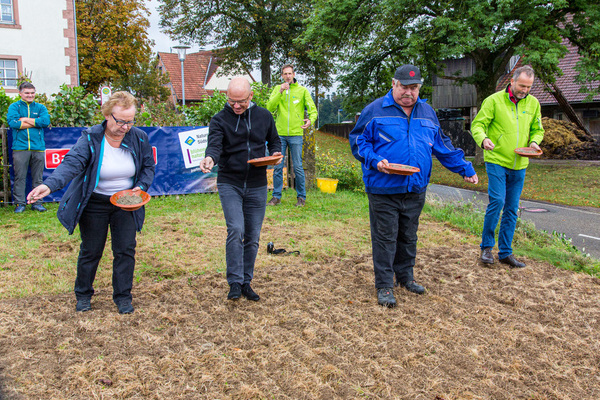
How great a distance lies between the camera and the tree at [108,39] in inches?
1320

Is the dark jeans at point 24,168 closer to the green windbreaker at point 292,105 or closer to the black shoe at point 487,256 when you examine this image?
the green windbreaker at point 292,105

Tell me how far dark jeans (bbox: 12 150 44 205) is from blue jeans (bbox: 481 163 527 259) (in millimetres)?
7483

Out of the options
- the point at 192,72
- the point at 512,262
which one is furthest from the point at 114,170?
the point at 192,72

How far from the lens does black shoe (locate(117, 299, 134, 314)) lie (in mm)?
4207

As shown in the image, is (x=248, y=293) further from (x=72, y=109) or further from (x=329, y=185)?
(x=72, y=109)

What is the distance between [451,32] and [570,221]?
33.2 ft

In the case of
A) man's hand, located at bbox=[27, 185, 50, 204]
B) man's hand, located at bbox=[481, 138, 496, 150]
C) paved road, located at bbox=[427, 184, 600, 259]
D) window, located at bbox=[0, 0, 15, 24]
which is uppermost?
window, located at bbox=[0, 0, 15, 24]

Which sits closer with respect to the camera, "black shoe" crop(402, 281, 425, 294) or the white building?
"black shoe" crop(402, 281, 425, 294)

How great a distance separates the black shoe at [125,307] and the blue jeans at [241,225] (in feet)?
2.82

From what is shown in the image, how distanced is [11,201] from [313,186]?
5.97m

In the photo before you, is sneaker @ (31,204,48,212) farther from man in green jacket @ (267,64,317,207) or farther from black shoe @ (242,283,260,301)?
black shoe @ (242,283,260,301)

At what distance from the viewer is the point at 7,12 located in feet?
76.2

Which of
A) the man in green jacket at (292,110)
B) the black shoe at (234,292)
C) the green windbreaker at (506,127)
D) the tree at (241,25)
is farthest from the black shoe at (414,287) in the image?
the tree at (241,25)

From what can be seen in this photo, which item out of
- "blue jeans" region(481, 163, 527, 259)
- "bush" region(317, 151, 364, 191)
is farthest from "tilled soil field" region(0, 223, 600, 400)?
"bush" region(317, 151, 364, 191)
